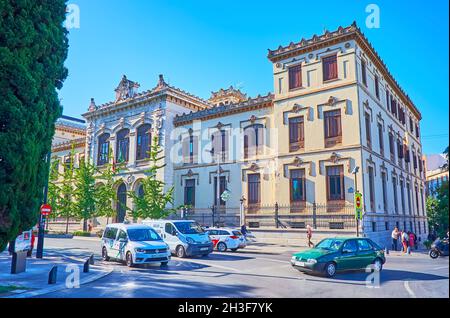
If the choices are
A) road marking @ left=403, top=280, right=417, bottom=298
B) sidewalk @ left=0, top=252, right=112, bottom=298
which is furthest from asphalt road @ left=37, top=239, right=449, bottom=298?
sidewalk @ left=0, top=252, right=112, bottom=298

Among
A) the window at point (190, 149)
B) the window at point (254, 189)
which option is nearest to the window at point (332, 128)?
the window at point (254, 189)

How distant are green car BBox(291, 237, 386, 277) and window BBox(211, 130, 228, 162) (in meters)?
19.5

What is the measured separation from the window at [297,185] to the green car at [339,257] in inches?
517

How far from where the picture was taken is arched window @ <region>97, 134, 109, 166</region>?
1625 inches

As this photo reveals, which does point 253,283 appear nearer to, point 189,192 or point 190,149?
point 189,192

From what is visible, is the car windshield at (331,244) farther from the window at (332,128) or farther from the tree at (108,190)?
the tree at (108,190)

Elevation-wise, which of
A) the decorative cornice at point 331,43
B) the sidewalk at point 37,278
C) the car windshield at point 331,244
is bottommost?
the sidewalk at point 37,278

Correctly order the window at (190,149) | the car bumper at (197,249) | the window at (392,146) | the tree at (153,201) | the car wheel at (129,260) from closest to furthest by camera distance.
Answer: the car wheel at (129,260), the car bumper at (197,249), the tree at (153,201), the window at (392,146), the window at (190,149)

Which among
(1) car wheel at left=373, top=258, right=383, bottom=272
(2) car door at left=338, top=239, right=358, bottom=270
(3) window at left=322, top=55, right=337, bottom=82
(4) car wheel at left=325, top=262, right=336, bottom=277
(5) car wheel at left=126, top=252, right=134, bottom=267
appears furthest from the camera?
(3) window at left=322, top=55, right=337, bottom=82

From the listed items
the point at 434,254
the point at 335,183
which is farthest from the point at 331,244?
the point at 335,183

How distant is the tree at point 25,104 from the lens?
964cm

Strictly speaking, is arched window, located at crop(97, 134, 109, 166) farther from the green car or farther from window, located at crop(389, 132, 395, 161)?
the green car

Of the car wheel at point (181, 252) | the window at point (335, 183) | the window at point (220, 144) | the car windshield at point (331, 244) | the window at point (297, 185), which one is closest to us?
the car windshield at point (331, 244)
